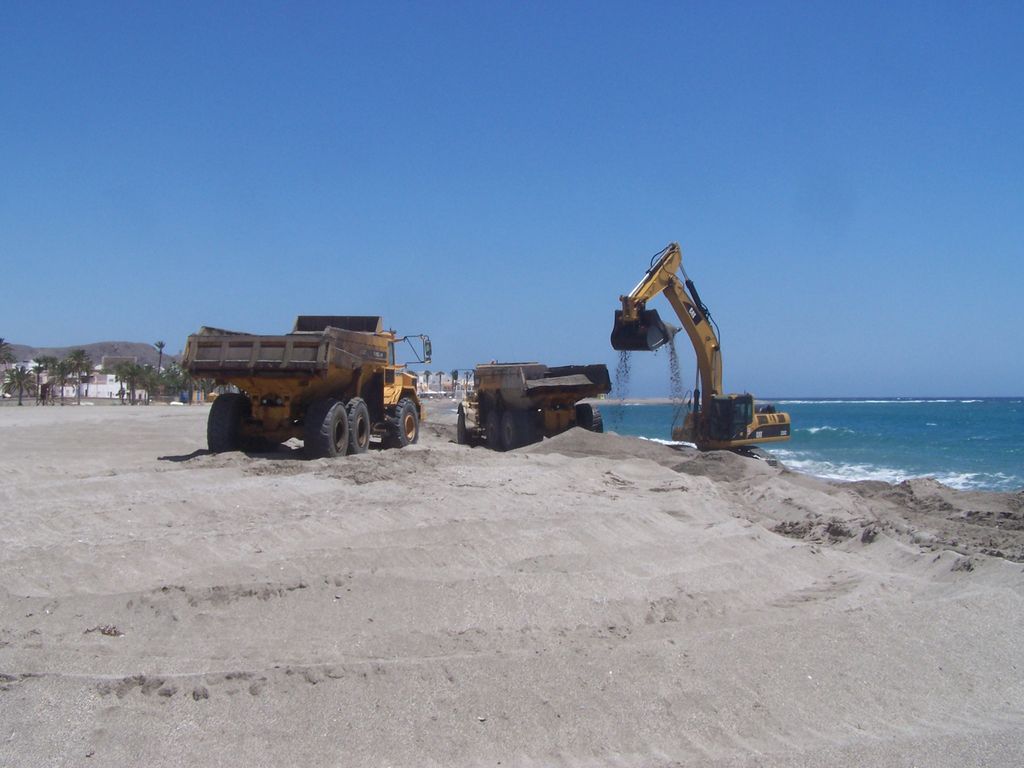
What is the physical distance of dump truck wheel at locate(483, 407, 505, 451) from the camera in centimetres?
2069

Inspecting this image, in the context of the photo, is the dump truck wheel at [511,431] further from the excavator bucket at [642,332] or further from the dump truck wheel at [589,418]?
the excavator bucket at [642,332]

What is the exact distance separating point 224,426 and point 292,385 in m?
1.43

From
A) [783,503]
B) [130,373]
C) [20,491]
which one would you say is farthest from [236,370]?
[130,373]

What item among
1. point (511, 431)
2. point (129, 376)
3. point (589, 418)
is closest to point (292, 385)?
point (511, 431)

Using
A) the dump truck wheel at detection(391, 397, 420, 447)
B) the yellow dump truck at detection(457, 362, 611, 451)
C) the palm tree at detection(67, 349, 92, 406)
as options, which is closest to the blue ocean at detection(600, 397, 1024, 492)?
the yellow dump truck at detection(457, 362, 611, 451)

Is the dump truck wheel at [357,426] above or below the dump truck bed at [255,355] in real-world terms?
below

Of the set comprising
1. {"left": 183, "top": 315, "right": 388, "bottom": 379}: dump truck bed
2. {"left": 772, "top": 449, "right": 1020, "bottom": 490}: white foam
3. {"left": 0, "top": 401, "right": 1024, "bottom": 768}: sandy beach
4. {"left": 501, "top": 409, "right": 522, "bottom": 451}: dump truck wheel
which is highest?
{"left": 183, "top": 315, "right": 388, "bottom": 379}: dump truck bed

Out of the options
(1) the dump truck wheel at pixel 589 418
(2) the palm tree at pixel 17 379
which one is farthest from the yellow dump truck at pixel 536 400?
(2) the palm tree at pixel 17 379

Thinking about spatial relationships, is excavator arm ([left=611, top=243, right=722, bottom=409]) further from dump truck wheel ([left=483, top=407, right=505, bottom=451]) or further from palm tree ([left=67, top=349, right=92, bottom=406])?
palm tree ([left=67, top=349, right=92, bottom=406])

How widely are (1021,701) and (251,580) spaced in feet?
17.4

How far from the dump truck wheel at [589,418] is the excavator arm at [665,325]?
2.08 metres

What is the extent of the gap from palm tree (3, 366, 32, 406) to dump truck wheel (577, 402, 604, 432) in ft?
221

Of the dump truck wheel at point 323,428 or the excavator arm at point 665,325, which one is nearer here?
the dump truck wheel at point 323,428

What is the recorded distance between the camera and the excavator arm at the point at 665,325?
730 inches
